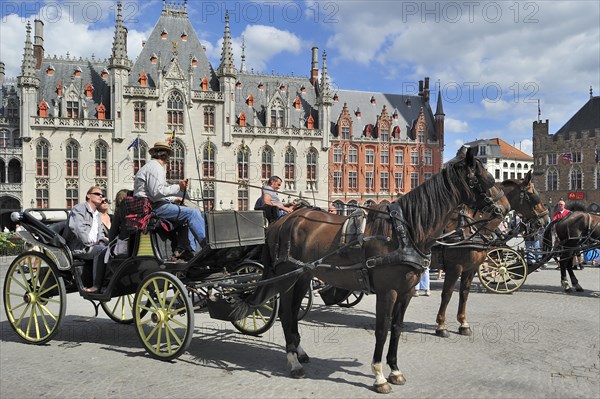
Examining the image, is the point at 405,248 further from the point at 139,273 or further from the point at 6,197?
the point at 6,197

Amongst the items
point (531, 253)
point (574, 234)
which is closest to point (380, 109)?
point (574, 234)

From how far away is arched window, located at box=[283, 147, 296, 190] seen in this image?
37562 millimetres

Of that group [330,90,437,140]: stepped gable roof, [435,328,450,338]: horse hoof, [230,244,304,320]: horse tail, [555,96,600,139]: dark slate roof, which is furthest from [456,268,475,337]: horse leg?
[555,96,600,139]: dark slate roof

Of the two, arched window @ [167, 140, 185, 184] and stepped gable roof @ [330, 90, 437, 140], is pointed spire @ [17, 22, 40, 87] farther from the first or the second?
stepped gable roof @ [330, 90, 437, 140]

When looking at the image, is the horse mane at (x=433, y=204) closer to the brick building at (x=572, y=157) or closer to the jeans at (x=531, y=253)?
the jeans at (x=531, y=253)

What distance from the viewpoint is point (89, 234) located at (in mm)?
6371

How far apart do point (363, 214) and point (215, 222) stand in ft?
5.59

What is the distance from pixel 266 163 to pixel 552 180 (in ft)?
112

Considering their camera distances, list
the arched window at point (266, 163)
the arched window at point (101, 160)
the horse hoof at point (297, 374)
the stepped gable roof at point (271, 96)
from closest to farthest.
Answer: the horse hoof at point (297, 374) → the arched window at point (101, 160) → the arched window at point (266, 163) → the stepped gable roof at point (271, 96)

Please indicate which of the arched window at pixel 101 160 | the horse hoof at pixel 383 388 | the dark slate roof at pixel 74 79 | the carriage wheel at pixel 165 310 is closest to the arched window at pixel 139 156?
the arched window at pixel 101 160

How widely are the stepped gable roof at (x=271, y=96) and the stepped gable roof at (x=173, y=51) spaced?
3.12 meters

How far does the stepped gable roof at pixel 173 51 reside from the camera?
3500cm

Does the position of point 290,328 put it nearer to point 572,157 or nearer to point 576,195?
point 576,195

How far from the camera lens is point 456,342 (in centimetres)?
627
